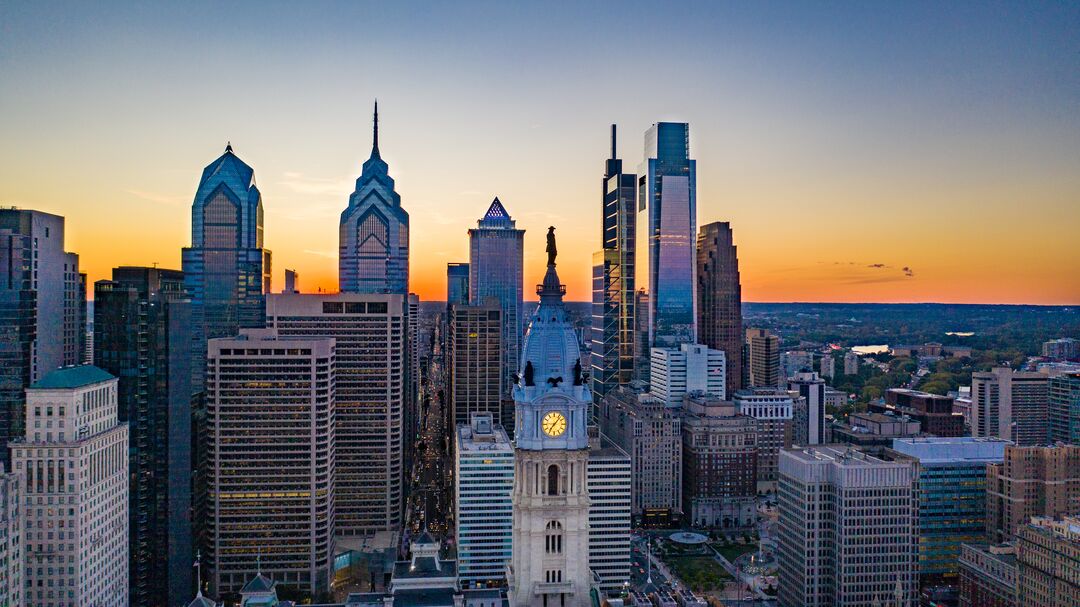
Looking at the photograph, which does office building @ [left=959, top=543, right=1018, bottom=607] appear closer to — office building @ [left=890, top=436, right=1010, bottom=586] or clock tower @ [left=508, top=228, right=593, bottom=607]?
office building @ [left=890, top=436, right=1010, bottom=586]

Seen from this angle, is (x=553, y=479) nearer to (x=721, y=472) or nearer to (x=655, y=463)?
(x=655, y=463)

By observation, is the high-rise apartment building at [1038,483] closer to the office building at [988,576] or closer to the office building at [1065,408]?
the office building at [988,576]

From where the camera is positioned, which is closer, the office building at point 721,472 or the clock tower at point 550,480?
the clock tower at point 550,480

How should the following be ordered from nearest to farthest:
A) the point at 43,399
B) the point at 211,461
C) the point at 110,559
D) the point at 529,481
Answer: the point at 529,481 → the point at 43,399 → the point at 110,559 → the point at 211,461

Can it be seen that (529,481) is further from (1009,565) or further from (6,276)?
(6,276)

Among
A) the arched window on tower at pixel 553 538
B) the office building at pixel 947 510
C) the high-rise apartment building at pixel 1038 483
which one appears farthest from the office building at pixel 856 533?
the arched window on tower at pixel 553 538

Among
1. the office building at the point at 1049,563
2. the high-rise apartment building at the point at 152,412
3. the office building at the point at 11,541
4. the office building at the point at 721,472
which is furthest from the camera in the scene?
the office building at the point at 721,472

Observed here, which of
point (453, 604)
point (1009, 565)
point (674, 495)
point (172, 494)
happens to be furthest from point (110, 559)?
point (674, 495)
